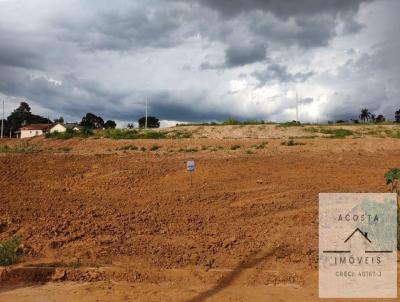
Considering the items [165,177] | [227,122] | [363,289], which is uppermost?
[227,122]

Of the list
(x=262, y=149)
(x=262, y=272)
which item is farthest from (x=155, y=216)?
(x=262, y=149)

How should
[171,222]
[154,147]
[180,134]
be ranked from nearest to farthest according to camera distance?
[171,222], [154,147], [180,134]

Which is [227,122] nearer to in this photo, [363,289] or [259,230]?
[259,230]

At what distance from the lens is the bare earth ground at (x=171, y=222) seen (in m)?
5.50

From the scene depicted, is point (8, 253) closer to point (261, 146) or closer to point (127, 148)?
point (261, 146)

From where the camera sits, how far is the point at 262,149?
17.4m

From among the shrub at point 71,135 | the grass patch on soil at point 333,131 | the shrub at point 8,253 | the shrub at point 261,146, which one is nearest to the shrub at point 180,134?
the shrub at point 71,135

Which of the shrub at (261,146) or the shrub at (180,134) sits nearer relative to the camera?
the shrub at (261,146)

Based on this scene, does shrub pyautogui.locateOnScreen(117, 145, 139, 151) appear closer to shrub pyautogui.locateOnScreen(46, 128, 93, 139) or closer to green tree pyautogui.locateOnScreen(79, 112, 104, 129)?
shrub pyautogui.locateOnScreen(46, 128, 93, 139)

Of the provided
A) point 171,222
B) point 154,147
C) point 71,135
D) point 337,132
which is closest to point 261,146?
point 154,147

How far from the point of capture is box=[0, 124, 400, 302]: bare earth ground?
5.50m

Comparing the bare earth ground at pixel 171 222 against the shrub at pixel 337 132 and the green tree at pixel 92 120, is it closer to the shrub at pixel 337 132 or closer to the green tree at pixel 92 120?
the shrub at pixel 337 132

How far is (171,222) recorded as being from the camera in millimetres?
8117

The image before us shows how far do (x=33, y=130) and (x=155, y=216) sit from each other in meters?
53.8
